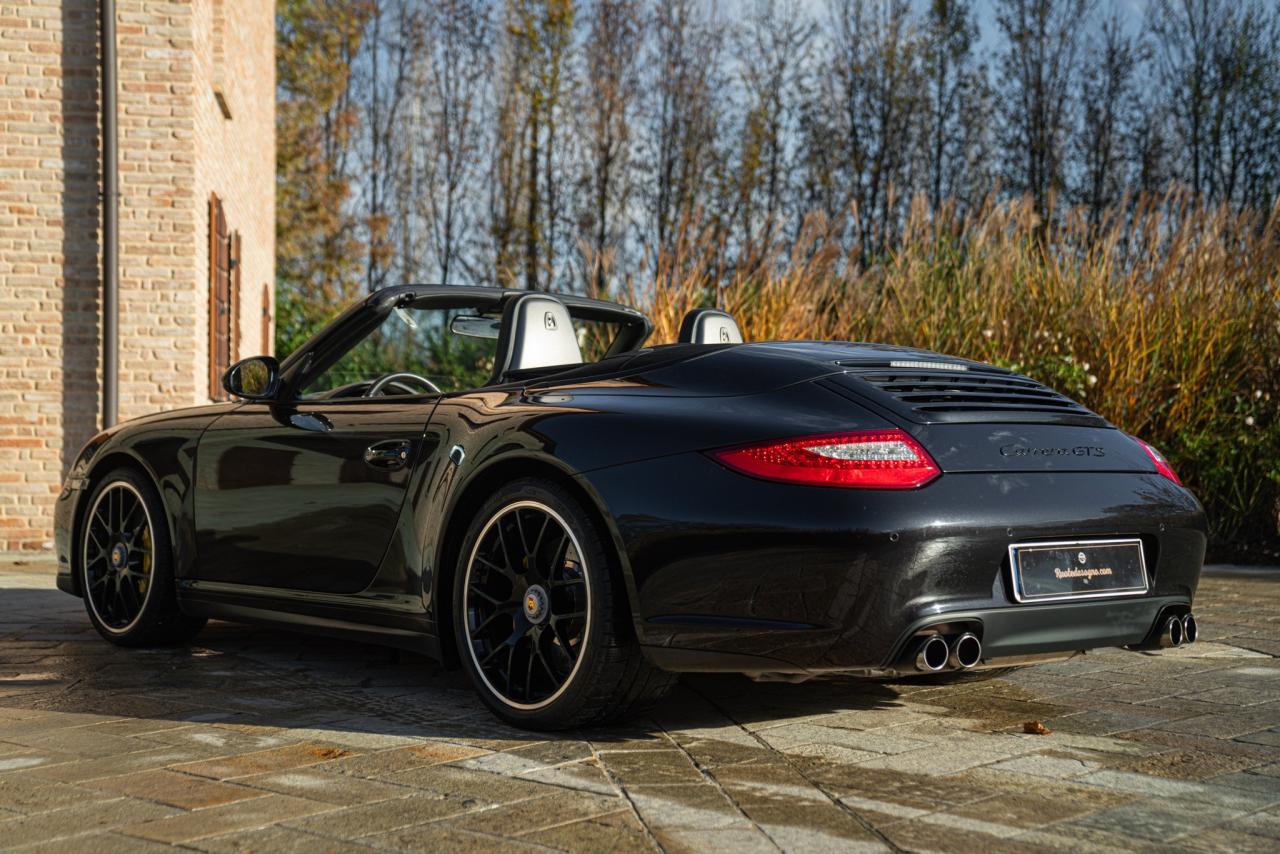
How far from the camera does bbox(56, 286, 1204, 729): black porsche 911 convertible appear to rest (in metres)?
3.56

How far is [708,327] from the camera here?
5.18 m

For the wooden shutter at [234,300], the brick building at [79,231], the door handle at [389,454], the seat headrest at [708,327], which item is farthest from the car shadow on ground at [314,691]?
the wooden shutter at [234,300]

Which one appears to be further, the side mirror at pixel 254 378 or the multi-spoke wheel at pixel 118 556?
the multi-spoke wheel at pixel 118 556

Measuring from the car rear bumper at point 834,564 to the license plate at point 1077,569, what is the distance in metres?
0.03

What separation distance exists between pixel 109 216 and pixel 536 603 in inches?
305

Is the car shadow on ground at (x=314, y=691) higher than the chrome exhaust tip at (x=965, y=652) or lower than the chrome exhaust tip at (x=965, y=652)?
lower

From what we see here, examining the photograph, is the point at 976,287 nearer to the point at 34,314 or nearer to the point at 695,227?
the point at 695,227

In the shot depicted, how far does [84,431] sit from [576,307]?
6664 mm

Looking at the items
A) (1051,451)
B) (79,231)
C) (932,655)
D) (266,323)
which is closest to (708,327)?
(1051,451)

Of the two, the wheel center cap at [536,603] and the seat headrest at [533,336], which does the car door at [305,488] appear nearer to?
the seat headrest at [533,336]

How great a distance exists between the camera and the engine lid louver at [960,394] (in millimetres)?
3838

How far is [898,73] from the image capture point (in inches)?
1194

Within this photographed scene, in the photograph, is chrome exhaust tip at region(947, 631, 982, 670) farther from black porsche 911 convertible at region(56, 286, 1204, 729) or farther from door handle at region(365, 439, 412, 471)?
door handle at region(365, 439, 412, 471)

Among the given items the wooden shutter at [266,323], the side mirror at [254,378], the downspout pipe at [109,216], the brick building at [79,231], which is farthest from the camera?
the wooden shutter at [266,323]
